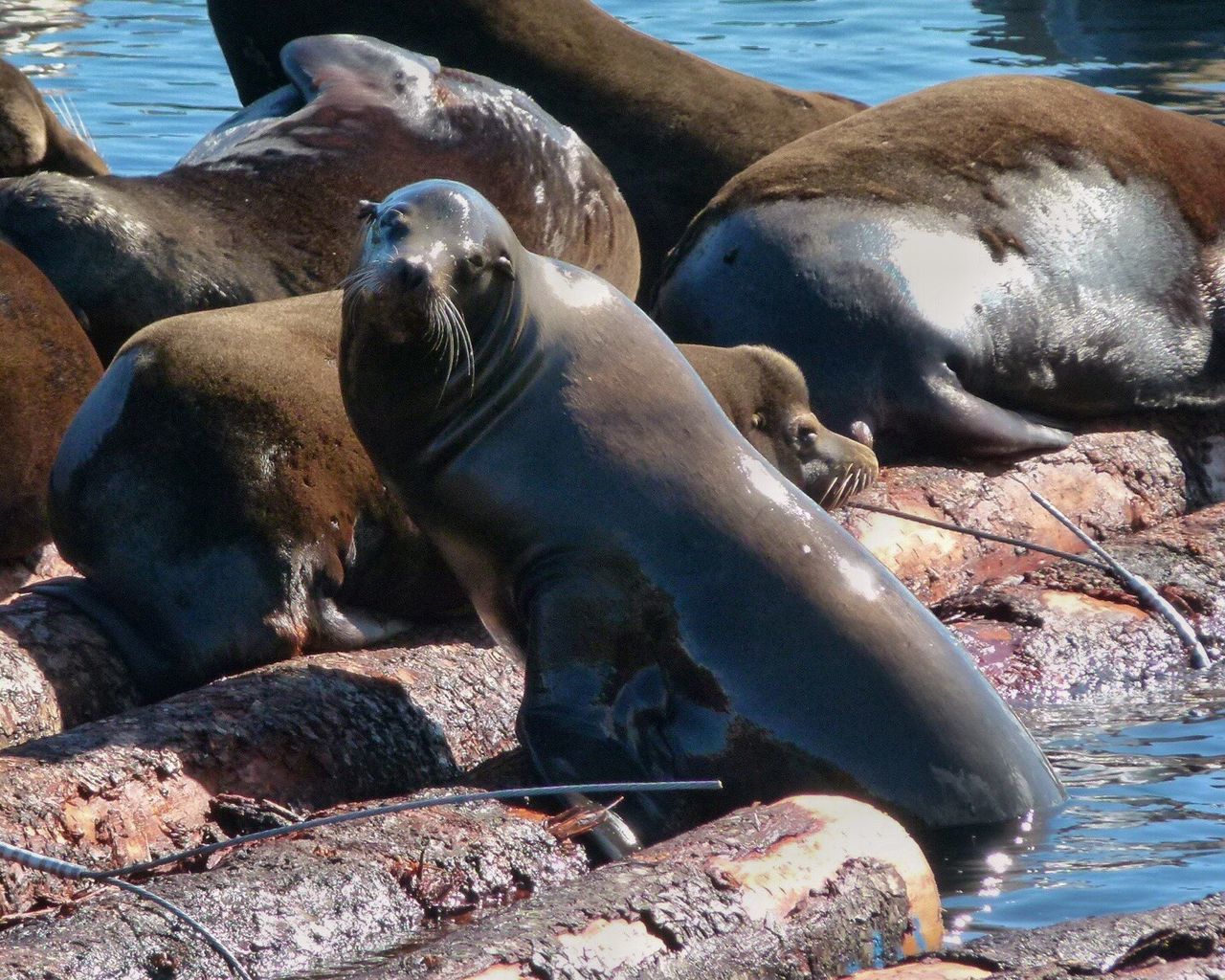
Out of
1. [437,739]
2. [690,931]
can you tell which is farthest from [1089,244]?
[690,931]

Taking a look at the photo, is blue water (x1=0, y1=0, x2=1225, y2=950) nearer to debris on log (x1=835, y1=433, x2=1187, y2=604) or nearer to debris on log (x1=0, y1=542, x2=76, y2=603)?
debris on log (x1=835, y1=433, x2=1187, y2=604)

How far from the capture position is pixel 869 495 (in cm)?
691

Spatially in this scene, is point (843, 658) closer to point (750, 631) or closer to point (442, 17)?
point (750, 631)

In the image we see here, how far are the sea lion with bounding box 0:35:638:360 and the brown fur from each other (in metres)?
0.77

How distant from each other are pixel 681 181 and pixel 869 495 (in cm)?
308

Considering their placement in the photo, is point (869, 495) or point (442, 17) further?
point (442, 17)

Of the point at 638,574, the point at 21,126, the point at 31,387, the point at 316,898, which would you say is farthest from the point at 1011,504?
the point at 21,126

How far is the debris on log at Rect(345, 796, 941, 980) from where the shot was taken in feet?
11.8

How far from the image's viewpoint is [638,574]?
16.7 ft

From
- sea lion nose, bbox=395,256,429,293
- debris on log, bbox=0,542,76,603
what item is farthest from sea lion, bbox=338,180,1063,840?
A: debris on log, bbox=0,542,76,603

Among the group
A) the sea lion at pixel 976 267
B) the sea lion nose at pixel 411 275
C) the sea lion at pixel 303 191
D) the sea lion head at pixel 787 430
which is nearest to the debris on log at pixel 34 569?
the sea lion at pixel 303 191

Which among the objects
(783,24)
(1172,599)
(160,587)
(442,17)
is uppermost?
(442,17)

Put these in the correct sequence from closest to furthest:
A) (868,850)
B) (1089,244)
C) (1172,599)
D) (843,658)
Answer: (868,850), (843,658), (1172,599), (1089,244)

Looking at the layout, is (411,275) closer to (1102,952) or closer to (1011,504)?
(1102,952)
